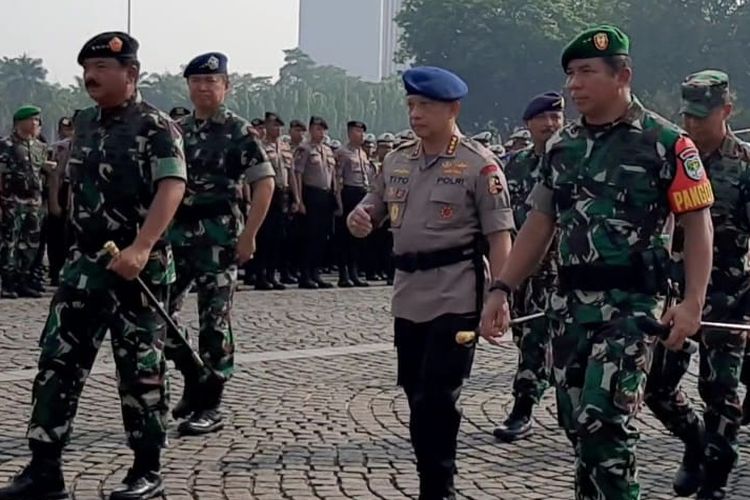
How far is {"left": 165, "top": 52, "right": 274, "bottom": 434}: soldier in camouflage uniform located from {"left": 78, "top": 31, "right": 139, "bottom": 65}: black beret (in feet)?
4.98

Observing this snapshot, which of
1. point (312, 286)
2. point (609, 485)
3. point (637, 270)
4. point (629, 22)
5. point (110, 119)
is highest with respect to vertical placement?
point (629, 22)

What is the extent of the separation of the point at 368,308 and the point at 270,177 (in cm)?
709

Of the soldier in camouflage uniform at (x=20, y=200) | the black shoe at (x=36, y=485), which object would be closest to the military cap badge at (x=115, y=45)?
the black shoe at (x=36, y=485)

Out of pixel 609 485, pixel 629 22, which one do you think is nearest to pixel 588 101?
pixel 609 485

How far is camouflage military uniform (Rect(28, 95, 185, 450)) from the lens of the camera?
5.59 m

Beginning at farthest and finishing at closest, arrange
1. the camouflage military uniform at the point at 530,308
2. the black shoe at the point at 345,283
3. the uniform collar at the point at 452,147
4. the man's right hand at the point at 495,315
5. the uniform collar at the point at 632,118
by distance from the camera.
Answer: the black shoe at the point at 345,283 → the camouflage military uniform at the point at 530,308 → the uniform collar at the point at 452,147 → the man's right hand at the point at 495,315 → the uniform collar at the point at 632,118

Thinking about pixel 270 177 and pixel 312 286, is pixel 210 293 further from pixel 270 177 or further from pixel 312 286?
pixel 312 286

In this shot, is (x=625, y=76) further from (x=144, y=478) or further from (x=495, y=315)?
(x=144, y=478)

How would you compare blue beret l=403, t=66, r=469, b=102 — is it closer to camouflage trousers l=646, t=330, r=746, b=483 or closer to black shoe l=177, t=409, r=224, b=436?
camouflage trousers l=646, t=330, r=746, b=483

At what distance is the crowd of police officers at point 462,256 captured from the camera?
4.54 m

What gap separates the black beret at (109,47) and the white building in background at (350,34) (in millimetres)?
117720

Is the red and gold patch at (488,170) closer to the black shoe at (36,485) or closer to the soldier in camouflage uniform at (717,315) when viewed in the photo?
the soldier in camouflage uniform at (717,315)

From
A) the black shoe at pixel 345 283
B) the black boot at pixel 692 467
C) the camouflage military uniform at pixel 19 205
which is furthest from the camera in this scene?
the black shoe at pixel 345 283

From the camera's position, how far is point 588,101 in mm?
4605
